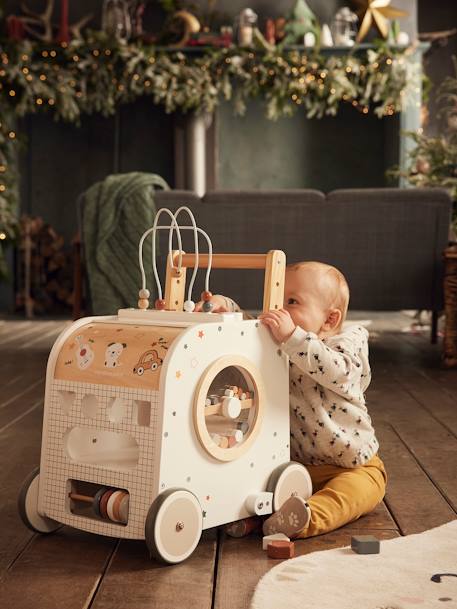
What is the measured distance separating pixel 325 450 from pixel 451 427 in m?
1.03

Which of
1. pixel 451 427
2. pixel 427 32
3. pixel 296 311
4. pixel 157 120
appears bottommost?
pixel 451 427

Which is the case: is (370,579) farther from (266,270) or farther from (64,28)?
(64,28)

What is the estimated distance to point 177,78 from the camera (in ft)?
22.8

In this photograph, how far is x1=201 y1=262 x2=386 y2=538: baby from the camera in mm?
1760

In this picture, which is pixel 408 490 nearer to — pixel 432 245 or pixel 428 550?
pixel 428 550

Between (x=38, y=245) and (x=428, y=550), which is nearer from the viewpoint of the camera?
(x=428, y=550)

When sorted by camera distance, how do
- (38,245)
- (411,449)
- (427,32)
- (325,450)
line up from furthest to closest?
1. (427,32)
2. (38,245)
3. (411,449)
4. (325,450)

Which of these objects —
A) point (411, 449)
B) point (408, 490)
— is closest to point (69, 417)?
point (408, 490)

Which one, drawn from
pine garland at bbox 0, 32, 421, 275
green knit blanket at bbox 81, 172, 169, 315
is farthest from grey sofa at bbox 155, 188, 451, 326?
pine garland at bbox 0, 32, 421, 275

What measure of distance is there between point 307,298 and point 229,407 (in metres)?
0.36

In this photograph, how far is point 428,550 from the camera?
5.24 feet

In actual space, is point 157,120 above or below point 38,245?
above

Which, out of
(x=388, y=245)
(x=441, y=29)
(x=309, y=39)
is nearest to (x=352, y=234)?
(x=388, y=245)

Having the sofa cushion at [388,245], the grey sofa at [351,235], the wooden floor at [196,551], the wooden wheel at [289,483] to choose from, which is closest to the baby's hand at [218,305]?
the wooden wheel at [289,483]
